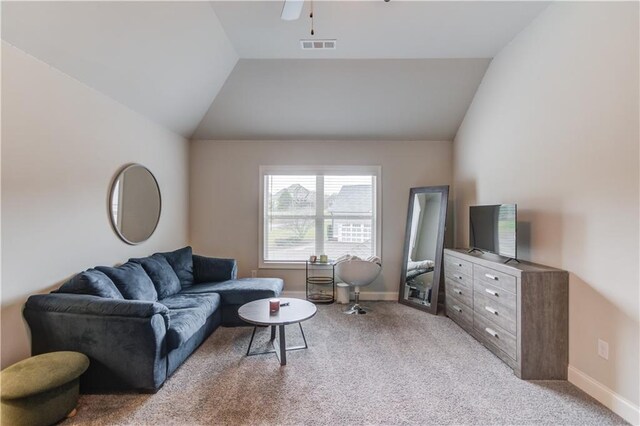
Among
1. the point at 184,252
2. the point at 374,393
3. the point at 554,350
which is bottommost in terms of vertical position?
the point at 374,393

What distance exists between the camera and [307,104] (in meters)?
4.46

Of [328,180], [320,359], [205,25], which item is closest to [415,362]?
[320,359]

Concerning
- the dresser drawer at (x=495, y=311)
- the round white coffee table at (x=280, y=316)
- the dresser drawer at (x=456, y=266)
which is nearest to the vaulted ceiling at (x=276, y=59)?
the dresser drawer at (x=456, y=266)

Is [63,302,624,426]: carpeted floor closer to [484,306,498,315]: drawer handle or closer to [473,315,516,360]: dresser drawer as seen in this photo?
[473,315,516,360]: dresser drawer

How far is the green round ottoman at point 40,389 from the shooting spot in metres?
1.84

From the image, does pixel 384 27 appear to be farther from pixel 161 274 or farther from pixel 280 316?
pixel 161 274

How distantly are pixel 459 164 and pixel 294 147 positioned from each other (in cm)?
254

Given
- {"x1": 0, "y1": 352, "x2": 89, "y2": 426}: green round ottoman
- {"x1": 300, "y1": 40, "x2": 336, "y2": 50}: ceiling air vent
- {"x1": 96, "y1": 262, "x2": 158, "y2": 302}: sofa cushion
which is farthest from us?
{"x1": 300, "y1": 40, "x2": 336, "y2": 50}: ceiling air vent

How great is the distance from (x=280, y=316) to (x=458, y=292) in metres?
2.19

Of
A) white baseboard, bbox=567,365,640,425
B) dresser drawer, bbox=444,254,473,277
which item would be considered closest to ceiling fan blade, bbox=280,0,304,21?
dresser drawer, bbox=444,254,473,277

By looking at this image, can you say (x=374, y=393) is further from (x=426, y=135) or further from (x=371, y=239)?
(x=426, y=135)

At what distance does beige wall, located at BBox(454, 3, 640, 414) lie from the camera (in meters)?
2.14

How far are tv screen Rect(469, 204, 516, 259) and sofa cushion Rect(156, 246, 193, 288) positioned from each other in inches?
138

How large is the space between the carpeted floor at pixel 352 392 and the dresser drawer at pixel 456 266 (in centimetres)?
73
